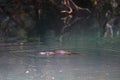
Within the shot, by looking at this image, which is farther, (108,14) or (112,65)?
(108,14)

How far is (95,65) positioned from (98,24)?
676cm

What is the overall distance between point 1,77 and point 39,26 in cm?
933

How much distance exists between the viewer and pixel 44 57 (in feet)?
39.1

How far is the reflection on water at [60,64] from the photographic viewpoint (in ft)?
30.8

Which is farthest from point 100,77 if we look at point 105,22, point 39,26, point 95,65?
point 39,26

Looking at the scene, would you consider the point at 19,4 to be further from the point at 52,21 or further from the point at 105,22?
the point at 105,22

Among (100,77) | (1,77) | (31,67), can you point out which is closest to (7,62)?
(31,67)

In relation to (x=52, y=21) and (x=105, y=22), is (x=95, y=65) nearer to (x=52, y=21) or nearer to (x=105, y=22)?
(x=105, y=22)

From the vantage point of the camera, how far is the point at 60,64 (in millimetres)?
10844

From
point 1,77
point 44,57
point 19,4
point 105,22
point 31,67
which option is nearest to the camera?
point 1,77

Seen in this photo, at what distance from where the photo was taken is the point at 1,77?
30.0 feet

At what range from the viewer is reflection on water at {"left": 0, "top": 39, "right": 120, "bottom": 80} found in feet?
30.8

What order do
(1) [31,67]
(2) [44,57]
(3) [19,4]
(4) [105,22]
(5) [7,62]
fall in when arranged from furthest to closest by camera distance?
1. (3) [19,4]
2. (4) [105,22]
3. (2) [44,57]
4. (5) [7,62]
5. (1) [31,67]

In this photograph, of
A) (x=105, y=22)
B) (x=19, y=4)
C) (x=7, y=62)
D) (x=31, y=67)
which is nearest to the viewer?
(x=31, y=67)
